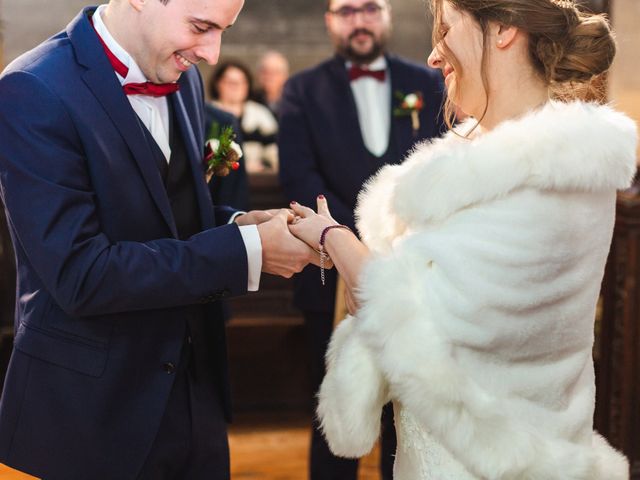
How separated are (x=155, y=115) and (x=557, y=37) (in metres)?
1.01

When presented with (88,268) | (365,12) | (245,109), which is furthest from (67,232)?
(245,109)

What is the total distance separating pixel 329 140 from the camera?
13.0ft

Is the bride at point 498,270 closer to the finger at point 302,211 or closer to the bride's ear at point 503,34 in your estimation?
the bride's ear at point 503,34

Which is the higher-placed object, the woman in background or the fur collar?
the fur collar

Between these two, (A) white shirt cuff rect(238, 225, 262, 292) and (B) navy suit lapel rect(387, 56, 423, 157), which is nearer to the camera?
(A) white shirt cuff rect(238, 225, 262, 292)

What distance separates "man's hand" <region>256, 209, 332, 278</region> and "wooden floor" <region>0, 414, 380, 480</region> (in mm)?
2415

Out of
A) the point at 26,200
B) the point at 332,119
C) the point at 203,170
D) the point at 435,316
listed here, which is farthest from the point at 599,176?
the point at 332,119

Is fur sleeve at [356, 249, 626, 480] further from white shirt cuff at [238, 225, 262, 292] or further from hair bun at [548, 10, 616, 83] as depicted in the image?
hair bun at [548, 10, 616, 83]

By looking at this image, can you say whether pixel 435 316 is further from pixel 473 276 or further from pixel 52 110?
pixel 52 110

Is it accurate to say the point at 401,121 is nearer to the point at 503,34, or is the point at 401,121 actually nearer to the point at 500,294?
the point at 503,34

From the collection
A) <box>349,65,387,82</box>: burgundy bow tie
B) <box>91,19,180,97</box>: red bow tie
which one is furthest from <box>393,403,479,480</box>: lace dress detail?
<box>349,65,387,82</box>: burgundy bow tie

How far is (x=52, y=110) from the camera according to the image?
2031 mm

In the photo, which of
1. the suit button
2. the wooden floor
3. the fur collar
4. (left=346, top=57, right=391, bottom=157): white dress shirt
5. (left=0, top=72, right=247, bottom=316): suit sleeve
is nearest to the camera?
the fur collar

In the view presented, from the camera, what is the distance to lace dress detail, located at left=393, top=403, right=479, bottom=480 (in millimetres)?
2049
